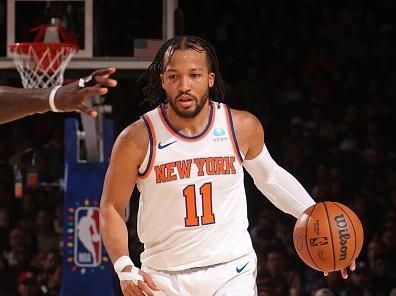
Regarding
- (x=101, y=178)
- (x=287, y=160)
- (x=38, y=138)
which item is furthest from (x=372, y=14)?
(x=101, y=178)

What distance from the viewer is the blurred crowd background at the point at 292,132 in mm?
8156

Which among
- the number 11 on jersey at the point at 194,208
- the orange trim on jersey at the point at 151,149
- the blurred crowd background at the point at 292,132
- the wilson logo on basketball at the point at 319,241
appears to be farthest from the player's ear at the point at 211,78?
the blurred crowd background at the point at 292,132

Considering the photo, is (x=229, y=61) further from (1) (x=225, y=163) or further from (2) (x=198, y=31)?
(1) (x=225, y=163)

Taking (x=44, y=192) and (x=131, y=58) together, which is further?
(x=44, y=192)

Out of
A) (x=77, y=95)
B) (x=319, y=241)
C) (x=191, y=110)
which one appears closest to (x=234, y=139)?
(x=191, y=110)

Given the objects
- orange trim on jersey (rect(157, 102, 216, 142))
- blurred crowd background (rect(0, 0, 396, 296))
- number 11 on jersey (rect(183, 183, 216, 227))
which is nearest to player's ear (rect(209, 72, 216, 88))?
orange trim on jersey (rect(157, 102, 216, 142))

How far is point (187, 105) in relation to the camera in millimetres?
4445

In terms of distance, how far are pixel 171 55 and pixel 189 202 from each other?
28.5 inches

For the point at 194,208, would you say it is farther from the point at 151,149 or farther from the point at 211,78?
the point at 211,78

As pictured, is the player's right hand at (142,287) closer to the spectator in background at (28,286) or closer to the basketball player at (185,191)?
the basketball player at (185,191)

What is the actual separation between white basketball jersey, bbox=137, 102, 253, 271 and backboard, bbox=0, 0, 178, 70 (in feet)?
7.47

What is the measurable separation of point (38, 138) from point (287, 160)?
2.73m

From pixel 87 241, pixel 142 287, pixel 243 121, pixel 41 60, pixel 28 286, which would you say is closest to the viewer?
pixel 142 287

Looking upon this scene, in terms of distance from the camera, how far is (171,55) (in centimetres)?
449
